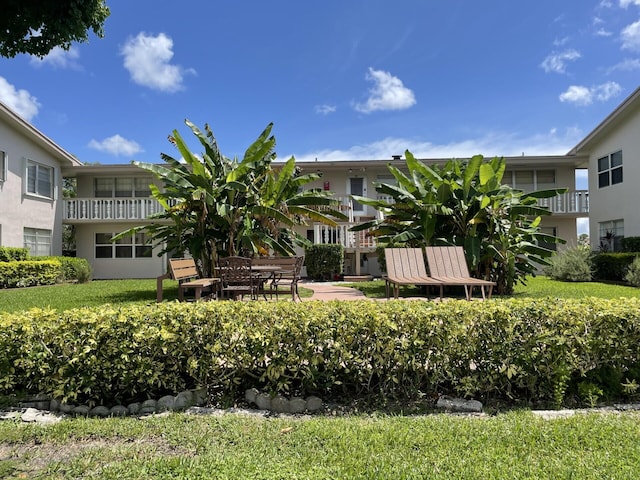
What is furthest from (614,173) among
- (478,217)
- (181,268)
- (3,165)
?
(3,165)

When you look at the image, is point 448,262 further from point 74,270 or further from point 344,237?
point 74,270

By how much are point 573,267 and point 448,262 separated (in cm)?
893

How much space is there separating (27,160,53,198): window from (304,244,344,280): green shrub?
43.9 ft

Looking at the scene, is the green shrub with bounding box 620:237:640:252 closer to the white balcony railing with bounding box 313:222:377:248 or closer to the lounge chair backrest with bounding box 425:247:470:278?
the white balcony railing with bounding box 313:222:377:248

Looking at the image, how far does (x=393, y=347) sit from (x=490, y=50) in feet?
56.1

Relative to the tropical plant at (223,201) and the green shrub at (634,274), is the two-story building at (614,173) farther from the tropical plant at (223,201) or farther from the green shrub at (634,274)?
the tropical plant at (223,201)

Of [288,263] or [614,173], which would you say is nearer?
[288,263]

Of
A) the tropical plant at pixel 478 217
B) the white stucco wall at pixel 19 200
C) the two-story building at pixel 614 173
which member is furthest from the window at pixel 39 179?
the two-story building at pixel 614 173

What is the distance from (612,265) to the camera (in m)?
15.8

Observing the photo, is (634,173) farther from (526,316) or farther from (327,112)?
(526,316)

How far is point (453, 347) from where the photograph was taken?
153 inches

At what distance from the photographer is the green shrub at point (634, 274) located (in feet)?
44.1

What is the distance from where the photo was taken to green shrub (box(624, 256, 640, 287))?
13430 mm

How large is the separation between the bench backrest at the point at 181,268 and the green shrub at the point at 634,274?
14.2m
